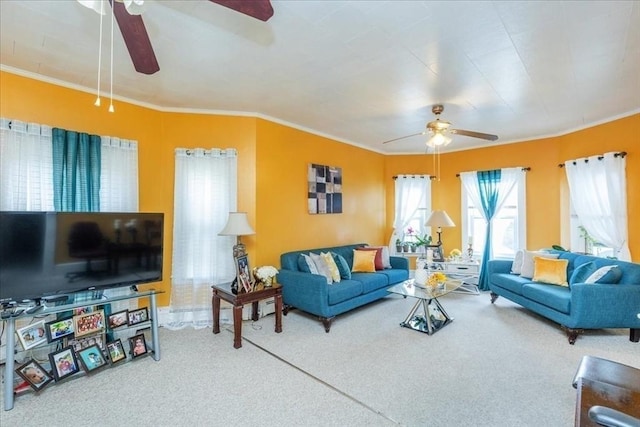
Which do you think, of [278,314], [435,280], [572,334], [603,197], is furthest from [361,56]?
[603,197]

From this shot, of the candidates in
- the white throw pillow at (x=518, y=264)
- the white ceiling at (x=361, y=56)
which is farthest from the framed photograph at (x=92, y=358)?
the white throw pillow at (x=518, y=264)

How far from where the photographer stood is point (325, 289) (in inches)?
136

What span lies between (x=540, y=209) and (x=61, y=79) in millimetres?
6653

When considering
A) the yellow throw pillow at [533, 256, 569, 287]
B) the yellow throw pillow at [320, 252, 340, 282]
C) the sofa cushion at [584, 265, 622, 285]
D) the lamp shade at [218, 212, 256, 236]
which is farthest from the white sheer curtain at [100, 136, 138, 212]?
the sofa cushion at [584, 265, 622, 285]

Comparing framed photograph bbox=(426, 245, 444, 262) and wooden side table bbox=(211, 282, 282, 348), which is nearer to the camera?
wooden side table bbox=(211, 282, 282, 348)

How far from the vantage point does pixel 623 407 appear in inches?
49.7

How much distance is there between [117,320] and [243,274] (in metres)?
1.21

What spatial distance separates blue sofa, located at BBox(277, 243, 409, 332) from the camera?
3.46 meters

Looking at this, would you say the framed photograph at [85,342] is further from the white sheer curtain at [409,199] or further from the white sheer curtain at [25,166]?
the white sheer curtain at [409,199]

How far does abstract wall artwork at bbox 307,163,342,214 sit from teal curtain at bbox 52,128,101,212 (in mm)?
2650

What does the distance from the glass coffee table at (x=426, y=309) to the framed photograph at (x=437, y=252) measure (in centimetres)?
143

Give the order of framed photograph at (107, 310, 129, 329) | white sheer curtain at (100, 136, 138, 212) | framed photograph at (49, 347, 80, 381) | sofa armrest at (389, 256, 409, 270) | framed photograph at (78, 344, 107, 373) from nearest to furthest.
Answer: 1. framed photograph at (49, 347, 80, 381)
2. framed photograph at (78, 344, 107, 373)
3. framed photograph at (107, 310, 129, 329)
4. white sheer curtain at (100, 136, 138, 212)
5. sofa armrest at (389, 256, 409, 270)

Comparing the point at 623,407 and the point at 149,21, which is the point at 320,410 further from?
the point at 149,21

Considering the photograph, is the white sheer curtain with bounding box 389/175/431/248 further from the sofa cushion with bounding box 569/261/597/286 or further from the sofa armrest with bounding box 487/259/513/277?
the sofa cushion with bounding box 569/261/597/286
